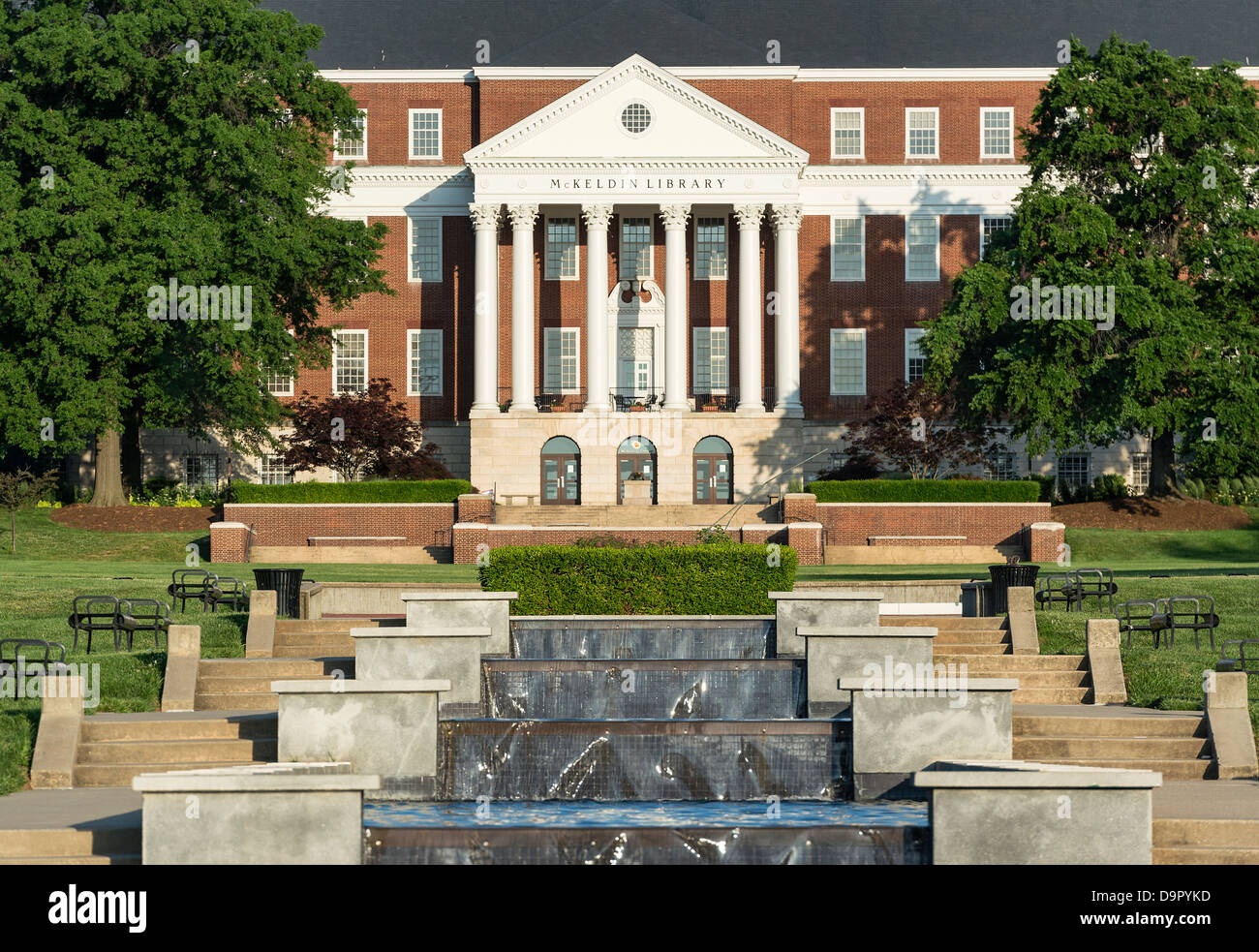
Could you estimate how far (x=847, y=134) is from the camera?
198ft

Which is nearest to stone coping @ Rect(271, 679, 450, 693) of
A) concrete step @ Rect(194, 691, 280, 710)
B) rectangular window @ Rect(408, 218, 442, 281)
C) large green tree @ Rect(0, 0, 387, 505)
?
concrete step @ Rect(194, 691, 280, 710)

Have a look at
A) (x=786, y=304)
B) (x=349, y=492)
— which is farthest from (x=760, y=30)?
(x=349, y=492)

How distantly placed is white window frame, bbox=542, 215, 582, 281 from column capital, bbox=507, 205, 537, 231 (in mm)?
3328

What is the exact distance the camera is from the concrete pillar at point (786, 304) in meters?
55.5

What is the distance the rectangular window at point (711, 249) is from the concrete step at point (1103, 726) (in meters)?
42.3

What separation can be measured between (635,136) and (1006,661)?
121ft

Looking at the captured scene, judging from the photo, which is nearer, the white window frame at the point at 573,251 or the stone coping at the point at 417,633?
the stone coping at the point at 417,633

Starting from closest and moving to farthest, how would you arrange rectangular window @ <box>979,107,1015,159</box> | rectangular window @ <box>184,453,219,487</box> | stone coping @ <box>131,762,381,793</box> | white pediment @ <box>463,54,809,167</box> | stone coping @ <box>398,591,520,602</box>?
stone coping @ <box>131,762,381,793</box>
stone coping @ <box>398,591,520,602</box>
white pediment @ <box>463,54,809,167</box>
rectangular window @ <box>184,453,219,487</box>
rectangular window @ <box>979,107,1015,159</box>

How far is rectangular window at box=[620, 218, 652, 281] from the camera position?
192ft

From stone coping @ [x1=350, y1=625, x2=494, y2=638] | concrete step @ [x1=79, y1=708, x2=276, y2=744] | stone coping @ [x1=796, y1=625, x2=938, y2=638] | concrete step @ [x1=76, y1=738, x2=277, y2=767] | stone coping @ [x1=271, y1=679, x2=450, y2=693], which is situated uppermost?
stone coping @ [x1=350, y1=625, x2=494, y2=638]

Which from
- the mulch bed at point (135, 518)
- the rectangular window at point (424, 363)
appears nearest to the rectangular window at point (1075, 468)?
the rectangular window at point (424, 363)

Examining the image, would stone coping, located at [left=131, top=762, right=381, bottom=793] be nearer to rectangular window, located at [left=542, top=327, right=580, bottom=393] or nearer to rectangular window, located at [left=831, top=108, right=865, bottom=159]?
rectangular window, located at [left=542, top=327, right=580, bottom=393]

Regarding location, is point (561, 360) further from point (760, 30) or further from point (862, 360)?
point (760, 30)

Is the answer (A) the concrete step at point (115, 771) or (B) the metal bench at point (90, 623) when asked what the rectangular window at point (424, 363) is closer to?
(B) the metal bench at point (90, 623)
